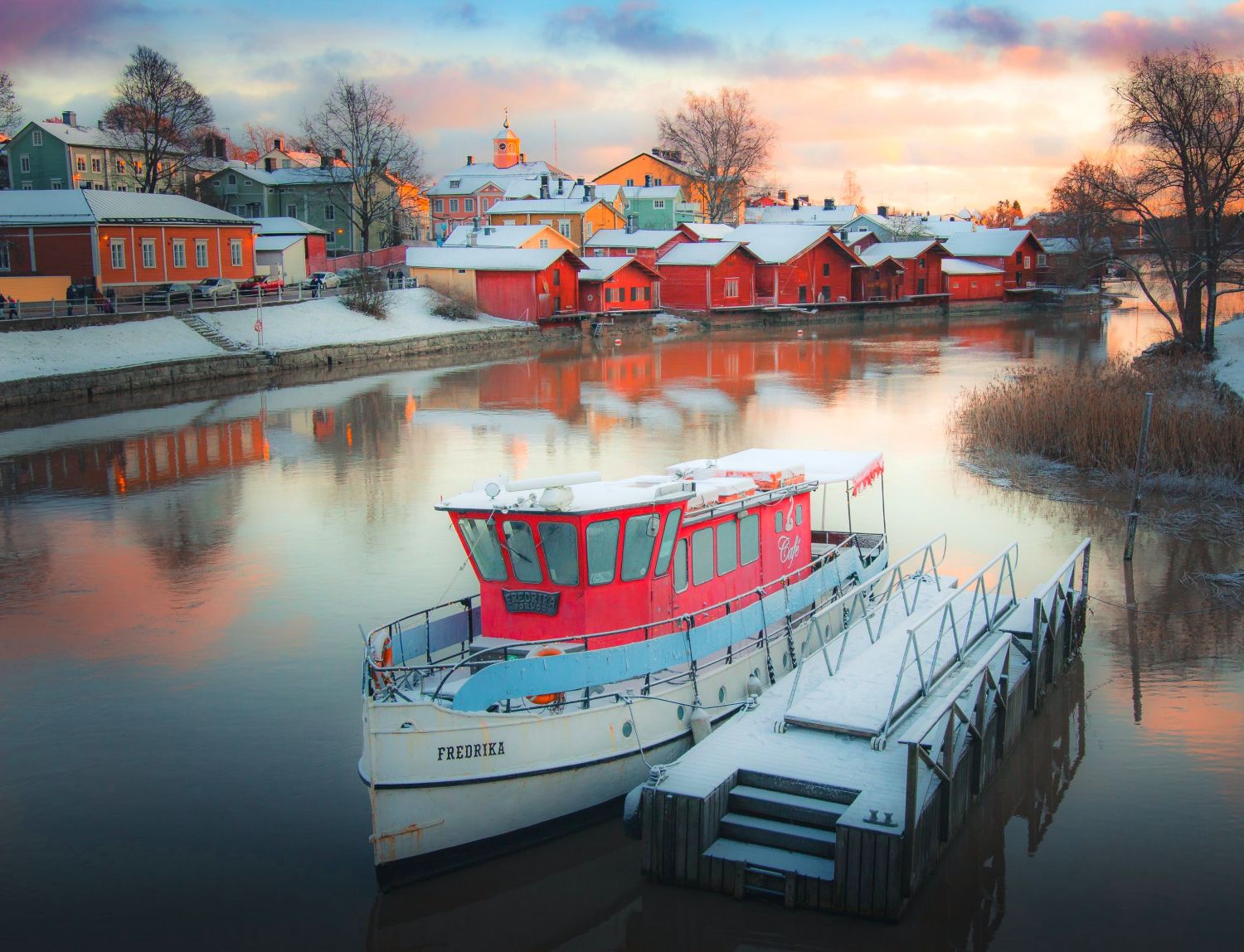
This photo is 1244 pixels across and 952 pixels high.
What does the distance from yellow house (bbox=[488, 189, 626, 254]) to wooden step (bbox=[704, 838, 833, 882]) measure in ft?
242

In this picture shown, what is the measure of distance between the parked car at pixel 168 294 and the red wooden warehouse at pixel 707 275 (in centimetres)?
2968

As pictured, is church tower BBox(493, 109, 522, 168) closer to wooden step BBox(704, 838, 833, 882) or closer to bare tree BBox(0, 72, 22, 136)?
bare tree BBox(0, 72, 22, 136)

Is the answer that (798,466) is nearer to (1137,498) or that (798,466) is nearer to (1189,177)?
(1137,498)

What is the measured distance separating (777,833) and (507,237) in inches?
2439

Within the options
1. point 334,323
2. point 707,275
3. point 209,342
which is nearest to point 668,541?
point 209,342

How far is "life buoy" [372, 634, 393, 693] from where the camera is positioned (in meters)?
11.6

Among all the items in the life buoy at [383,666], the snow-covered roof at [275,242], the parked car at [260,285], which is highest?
the snow-covered roof at [275,242]

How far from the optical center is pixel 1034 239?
92.5 m

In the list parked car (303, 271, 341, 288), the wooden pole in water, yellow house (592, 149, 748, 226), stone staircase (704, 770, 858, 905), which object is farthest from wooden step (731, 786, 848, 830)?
yellow house (592, 149, 748, 226)

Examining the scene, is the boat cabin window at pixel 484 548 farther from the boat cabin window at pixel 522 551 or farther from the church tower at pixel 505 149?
the church tower at pixel 505 149

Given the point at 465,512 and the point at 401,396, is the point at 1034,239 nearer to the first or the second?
the point at 401,396

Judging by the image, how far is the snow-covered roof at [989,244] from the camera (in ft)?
299

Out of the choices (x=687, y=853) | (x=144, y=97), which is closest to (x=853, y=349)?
(x=144, y=97)

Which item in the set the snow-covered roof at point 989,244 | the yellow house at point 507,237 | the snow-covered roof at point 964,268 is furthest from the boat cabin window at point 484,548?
the snow-covered roof at point 989,244
